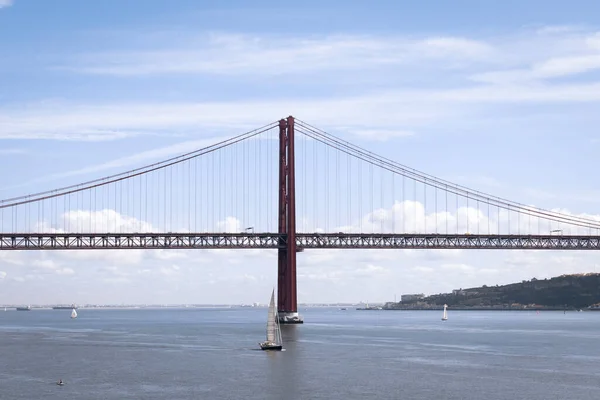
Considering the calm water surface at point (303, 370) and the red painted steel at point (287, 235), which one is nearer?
the calm water surface at point (303, 370)

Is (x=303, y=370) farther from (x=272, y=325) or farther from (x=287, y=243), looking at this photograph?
(x=287, y=243)

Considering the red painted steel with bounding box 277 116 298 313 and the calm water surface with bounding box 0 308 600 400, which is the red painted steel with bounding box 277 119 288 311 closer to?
the red painted steel with bounding box 277 116 298 313

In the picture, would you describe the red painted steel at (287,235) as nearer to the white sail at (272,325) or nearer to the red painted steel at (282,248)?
the red painted steel at (282,248)

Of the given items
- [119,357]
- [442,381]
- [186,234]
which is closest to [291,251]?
[186,234]

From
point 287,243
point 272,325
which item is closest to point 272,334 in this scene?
point 272,325

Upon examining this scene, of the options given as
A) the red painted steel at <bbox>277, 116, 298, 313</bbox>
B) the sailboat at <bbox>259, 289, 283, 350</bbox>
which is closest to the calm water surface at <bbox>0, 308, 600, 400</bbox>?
the sailboat at <bbox>259, 289, 283, 350</bbox>

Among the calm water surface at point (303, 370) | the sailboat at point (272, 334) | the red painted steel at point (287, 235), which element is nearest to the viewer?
the calm water surface at point (303, 370)

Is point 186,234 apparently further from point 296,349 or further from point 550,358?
point 550,358

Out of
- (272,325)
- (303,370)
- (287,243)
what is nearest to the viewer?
(303,370)

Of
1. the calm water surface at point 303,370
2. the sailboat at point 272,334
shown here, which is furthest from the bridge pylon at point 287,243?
the sailboat at point 272,334
